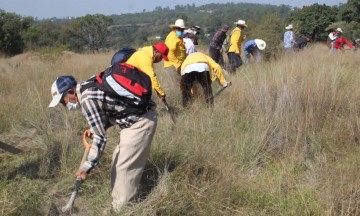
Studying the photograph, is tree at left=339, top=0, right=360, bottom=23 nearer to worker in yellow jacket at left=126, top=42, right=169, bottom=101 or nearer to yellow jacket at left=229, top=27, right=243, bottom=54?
yellow jacket at left=229, top=27, right=243, bottom=54

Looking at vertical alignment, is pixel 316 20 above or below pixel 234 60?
below

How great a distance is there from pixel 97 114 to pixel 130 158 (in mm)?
461

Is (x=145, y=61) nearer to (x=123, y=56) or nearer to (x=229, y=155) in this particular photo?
(x=123, y=56)

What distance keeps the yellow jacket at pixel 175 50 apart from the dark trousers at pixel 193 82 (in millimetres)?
860

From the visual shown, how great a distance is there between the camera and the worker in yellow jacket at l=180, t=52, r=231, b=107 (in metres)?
6.01

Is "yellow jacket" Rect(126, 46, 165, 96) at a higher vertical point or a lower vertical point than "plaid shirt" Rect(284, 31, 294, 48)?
higher

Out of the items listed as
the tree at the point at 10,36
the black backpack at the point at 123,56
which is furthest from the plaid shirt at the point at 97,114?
the tree at the point at 10,36

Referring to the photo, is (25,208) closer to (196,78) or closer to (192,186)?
(192,186)

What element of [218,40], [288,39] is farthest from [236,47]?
[288,39]

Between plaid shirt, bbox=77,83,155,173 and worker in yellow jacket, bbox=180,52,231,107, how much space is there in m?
2.90

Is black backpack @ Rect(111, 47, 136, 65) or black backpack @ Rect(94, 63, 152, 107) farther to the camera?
black backpack @ Rect(111, 47, 136, 65)

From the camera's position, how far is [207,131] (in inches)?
176

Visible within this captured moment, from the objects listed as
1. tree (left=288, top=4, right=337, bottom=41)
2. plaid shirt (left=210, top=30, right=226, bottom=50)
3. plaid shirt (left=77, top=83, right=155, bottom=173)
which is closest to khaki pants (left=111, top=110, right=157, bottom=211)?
plaid shirt (left=77, top=83, right=155, bottom=173)

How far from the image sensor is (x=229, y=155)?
4.03 meters
